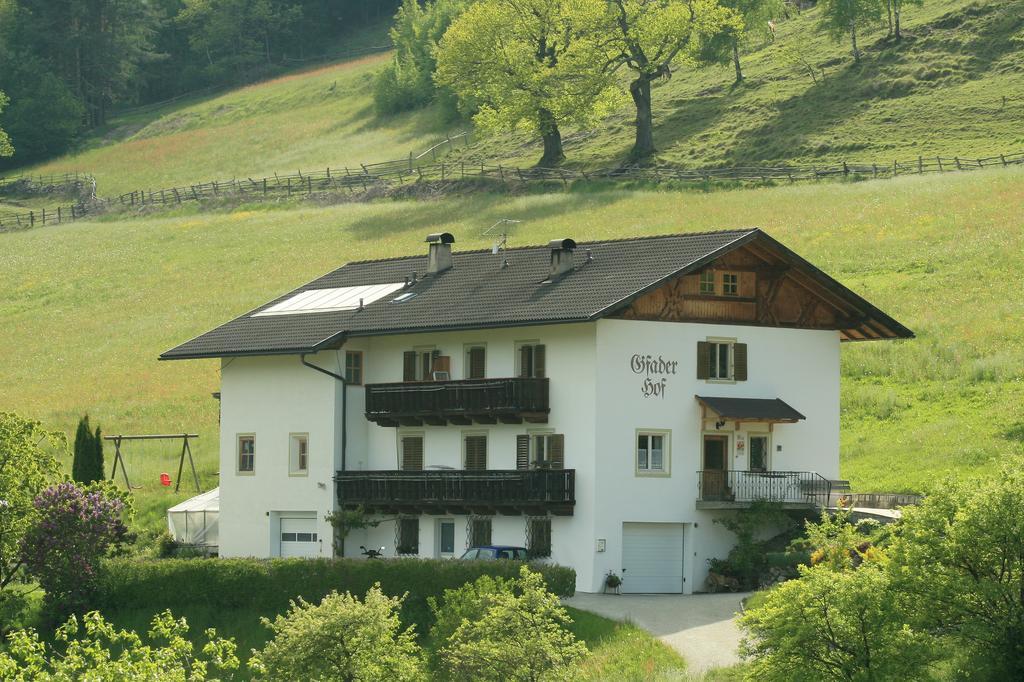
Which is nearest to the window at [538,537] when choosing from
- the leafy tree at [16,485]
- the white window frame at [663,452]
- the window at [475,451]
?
the window at [475,451]

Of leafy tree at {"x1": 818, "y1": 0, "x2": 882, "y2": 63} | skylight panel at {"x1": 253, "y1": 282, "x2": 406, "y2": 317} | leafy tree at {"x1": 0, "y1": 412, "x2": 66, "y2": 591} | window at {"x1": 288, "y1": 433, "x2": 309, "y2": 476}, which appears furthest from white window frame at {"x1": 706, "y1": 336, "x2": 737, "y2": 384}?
leafy tree at {"x1": 818, "y1": 0, "x2": 882, "y2": 63}

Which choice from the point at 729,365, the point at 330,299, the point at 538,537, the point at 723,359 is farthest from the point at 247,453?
the point at 729,365

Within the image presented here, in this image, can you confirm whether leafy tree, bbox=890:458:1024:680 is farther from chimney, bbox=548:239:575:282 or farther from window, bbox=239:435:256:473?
window, bbox=239:435:256:473

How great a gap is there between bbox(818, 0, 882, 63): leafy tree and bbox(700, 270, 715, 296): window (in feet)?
230

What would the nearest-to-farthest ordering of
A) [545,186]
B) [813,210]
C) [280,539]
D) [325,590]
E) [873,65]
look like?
[325,590]
[280,539]
[813,210]
[545,186]
[873,65]

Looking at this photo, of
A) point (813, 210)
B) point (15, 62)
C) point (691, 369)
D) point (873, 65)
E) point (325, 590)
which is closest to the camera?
point (325, 590)

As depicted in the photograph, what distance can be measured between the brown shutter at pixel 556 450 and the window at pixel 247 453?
37.8ft

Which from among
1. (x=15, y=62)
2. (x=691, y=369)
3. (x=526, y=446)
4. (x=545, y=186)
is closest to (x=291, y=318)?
(x=526, y=446)

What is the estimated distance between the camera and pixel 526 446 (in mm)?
48594

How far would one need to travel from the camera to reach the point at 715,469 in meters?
48.8

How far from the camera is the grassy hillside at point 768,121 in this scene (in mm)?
101812

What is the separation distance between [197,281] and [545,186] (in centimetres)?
2318

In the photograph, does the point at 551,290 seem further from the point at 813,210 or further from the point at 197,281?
the point at 197,281

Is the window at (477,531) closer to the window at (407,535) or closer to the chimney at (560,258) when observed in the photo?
the window at (407,535)
